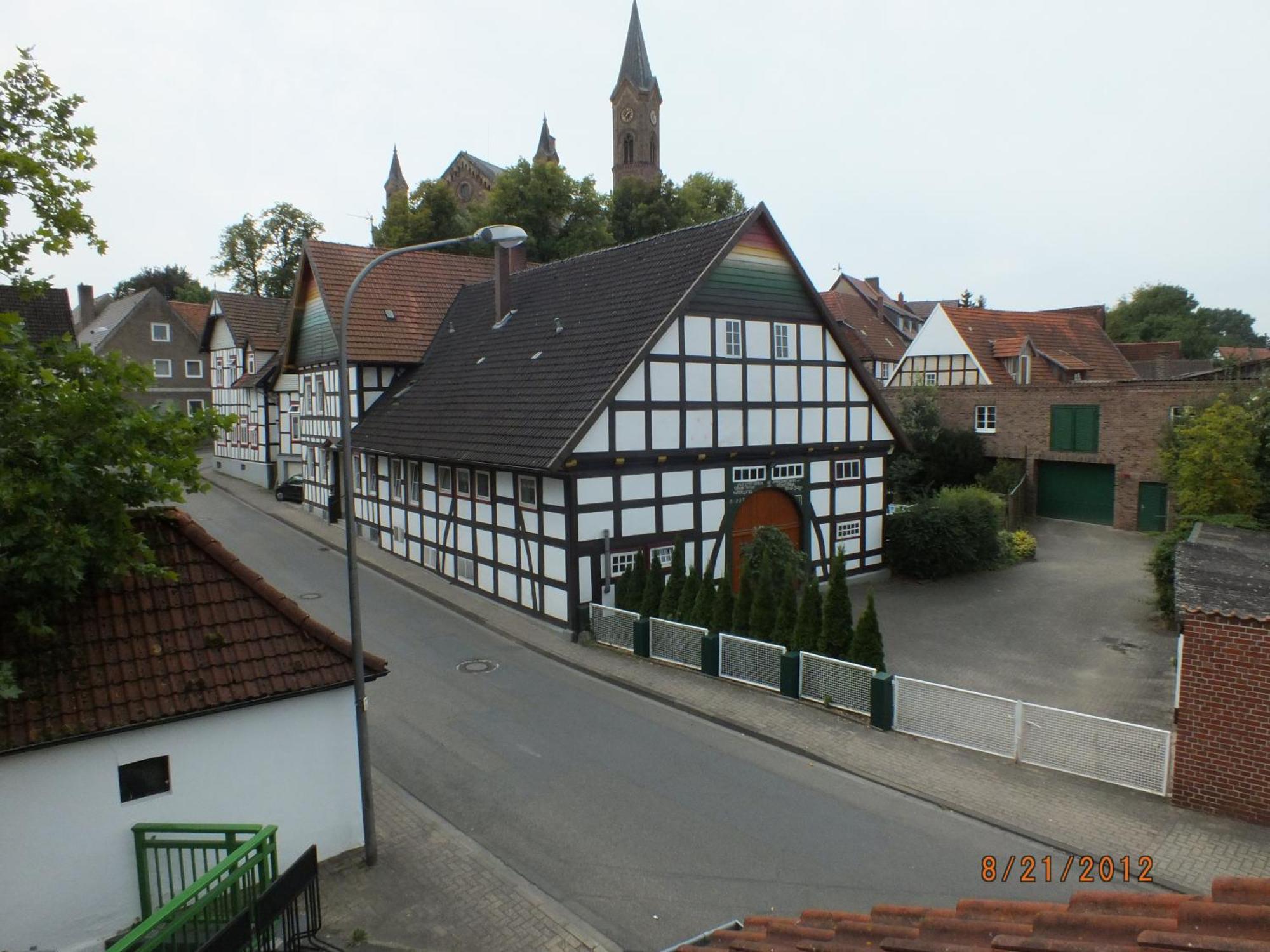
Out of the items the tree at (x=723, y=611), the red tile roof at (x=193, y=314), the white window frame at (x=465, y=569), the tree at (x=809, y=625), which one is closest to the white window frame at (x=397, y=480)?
the white window frame at (x=465, y=569)

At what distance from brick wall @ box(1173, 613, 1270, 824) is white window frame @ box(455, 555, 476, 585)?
45.4ft

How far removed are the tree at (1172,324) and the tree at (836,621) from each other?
71.1 meters

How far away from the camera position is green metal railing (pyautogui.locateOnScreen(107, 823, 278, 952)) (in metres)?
5.82

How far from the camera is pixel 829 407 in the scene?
20859mm

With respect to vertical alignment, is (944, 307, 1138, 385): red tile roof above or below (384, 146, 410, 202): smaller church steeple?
below

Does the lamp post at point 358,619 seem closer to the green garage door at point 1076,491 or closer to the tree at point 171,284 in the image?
the green garage door at point 1076,491

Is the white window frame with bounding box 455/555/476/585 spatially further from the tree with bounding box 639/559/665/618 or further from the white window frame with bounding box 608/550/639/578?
the tree with bounding box 639/559/665/618

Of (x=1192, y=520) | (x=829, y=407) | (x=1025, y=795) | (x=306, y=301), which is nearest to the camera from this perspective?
(x=1025, y=795)

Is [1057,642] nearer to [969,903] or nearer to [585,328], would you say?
[585,328]

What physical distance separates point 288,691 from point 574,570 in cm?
861

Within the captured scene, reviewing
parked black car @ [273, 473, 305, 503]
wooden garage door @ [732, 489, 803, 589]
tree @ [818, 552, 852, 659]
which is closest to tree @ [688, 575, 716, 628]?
tree @ [818, 552, 852, 659]

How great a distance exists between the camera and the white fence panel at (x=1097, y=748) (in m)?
9.95

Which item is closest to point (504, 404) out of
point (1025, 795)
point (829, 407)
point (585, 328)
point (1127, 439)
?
point (585, 328)

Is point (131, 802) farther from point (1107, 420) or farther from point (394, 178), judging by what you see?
point (394, 178)
